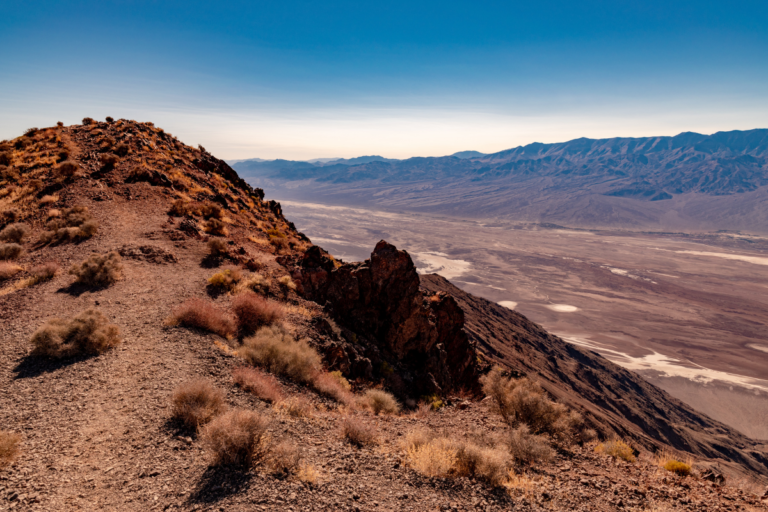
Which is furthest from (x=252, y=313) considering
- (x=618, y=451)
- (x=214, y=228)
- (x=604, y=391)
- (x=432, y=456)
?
(x=604, y=391)

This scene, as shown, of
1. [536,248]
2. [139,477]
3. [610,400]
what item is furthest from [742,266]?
[139,477]

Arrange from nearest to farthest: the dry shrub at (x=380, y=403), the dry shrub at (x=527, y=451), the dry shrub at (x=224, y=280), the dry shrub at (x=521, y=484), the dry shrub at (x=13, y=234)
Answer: the dry shrub at (x=521, y=484) → the dry shrub at (x=527, y=451) → the dry shrub at (x=380, y=403) → the dry shrub at (x=224, y=280) → the dry shrub at (x=13, y=234)

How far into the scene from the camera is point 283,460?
511 centimetres

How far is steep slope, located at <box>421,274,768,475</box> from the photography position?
28.6 meters

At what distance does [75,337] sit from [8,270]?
242 inches

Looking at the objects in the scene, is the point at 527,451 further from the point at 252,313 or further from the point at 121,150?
the point at 121,150

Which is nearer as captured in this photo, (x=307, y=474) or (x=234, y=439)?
(x=234, y=439)

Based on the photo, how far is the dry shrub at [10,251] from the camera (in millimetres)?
11688

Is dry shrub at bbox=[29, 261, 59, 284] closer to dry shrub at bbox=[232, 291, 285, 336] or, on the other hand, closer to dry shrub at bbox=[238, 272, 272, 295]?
dry shrub at bbox=[238, 272, 272, 295]

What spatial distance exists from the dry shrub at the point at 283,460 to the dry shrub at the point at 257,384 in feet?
6.15

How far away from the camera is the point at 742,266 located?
119 m

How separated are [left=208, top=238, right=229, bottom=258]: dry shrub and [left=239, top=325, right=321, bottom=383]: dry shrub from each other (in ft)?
18.3

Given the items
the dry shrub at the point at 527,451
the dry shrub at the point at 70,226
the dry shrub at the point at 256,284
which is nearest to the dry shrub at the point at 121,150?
the dry shrub at the point at 70,226

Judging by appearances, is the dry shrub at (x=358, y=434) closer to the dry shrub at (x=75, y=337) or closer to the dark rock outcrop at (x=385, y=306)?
the dry shrub at (x=75, y=337)
